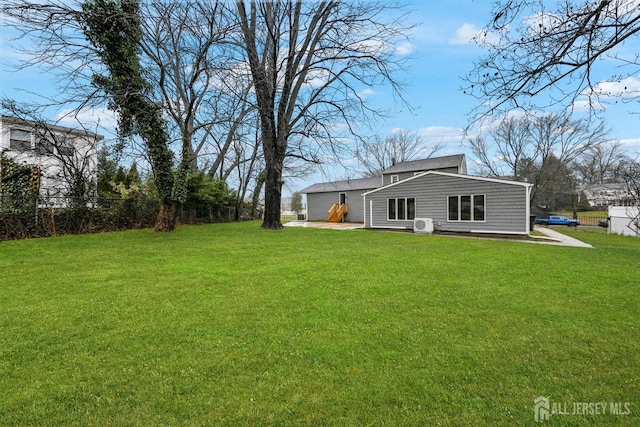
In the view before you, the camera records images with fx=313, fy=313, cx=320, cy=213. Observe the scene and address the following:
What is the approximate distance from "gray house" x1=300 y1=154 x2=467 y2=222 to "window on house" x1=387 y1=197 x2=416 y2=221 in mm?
5217

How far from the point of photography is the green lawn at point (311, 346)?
2010 millimetres

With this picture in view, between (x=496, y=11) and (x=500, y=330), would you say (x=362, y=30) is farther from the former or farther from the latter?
(x=500, y=330)

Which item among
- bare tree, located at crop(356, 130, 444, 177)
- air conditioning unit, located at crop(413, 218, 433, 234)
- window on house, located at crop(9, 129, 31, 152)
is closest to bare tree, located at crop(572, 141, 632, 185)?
bare tree, located at crop(356, 130, 444, 177)

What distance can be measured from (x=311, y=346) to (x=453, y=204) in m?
13.9

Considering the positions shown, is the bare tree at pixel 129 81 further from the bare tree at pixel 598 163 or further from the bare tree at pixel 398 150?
the bare tree at pixel 598 163

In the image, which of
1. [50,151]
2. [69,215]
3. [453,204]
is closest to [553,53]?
[453,204]

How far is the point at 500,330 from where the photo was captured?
3236 millimetres

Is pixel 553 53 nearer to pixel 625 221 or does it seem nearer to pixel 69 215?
pixel 69 215

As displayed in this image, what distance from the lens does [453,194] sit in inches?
589

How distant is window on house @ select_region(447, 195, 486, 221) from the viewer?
14.1 meters

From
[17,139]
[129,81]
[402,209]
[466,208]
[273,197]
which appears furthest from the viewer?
[402,209]

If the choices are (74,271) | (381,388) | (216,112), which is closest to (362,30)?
(216,112)

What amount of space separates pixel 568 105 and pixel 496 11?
129cm

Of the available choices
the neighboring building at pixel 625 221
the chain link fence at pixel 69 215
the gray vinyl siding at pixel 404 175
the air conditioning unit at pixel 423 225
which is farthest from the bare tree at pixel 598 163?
the chain link fence at pixel 69 215
